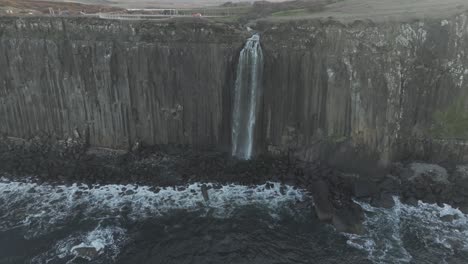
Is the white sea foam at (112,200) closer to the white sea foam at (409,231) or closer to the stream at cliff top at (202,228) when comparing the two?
the stream at cliff top at (202,228)

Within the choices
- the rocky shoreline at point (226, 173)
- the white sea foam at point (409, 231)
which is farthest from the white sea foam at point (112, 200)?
the white sea foam at point (409, 231)

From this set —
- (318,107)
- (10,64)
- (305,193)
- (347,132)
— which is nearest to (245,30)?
(318,107)

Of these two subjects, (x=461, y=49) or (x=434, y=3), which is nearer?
(x=461, y=49)

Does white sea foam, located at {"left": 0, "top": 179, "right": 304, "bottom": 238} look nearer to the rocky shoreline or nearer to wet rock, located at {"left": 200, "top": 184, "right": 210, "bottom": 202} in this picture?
wet rock, located at {"left": 200, "top": 184, "right": 210, "bottom": 202}

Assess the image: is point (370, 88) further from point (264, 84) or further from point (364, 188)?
point (264, 84)

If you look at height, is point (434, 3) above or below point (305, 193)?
above

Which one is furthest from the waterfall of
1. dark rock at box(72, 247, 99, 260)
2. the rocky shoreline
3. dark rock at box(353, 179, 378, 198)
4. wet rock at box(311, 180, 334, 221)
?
dark rock at box(72, 247, 99, 260)

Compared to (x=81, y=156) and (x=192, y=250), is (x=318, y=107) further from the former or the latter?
(x=81, y=156)
